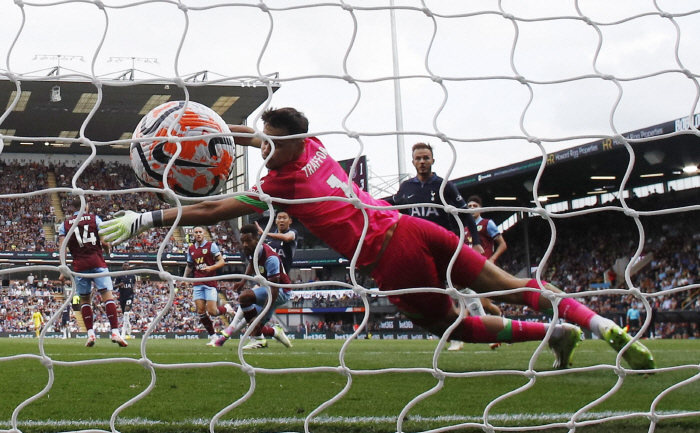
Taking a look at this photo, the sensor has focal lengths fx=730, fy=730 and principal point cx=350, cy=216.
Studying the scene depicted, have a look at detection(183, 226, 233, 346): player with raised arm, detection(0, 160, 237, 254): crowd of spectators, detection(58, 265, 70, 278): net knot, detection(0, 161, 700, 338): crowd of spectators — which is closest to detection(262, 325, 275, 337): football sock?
detection(183, 226, 233, 346): player with raised arm

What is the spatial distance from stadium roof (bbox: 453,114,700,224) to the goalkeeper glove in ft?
50.4

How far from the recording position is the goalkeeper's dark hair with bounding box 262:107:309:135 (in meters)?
3.45

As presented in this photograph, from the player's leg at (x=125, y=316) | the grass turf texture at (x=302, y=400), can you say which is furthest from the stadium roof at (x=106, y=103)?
the grass turf texture at (x=302, y=400)

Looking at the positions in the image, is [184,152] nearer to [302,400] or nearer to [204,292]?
[302,400]

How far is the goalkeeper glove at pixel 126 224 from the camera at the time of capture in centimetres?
317

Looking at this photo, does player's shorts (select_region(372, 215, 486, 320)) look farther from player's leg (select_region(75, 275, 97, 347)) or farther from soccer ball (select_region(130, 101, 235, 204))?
player's leg (select_region(75, 275, 97, 347))

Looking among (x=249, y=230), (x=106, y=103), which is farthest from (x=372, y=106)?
(x=106, y=103)

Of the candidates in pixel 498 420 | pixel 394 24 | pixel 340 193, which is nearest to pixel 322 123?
pixel 340 193

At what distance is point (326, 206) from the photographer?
136 inches

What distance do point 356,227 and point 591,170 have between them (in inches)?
830

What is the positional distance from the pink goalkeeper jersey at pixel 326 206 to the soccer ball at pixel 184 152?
242 millimetres

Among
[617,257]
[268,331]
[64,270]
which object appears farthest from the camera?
[617,257]

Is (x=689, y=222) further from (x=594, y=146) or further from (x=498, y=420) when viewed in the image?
(x=498, y=420)

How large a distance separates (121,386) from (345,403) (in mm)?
1490
